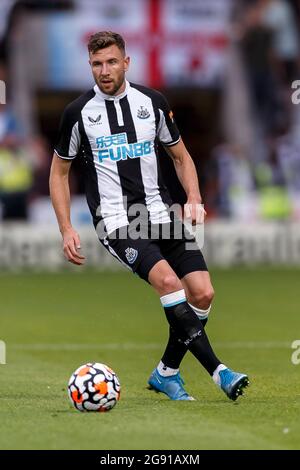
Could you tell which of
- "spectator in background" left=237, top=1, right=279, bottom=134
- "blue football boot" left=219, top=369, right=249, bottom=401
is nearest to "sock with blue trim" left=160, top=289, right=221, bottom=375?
"blue football boot" left=219, top=369, right=249, bottom=401

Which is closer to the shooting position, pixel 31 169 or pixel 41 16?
pixel 31 169

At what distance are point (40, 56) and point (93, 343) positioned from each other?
14.1 metres

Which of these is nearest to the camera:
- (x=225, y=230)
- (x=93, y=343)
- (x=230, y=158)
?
(x=93, y=343)

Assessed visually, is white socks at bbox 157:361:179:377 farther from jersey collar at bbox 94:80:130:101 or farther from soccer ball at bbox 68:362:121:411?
jersey collar at bbox 94:80:130:101

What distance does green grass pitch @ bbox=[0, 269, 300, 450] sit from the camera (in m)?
6.95

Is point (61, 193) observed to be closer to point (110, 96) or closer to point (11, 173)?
point (110, 96)

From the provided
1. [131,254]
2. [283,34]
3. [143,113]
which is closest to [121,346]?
[131,254]

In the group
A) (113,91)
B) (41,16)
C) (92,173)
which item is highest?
(41,16)

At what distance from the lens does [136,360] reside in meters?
10.9

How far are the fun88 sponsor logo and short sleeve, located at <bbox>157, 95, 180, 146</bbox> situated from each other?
24cm

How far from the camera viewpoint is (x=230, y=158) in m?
23.7
